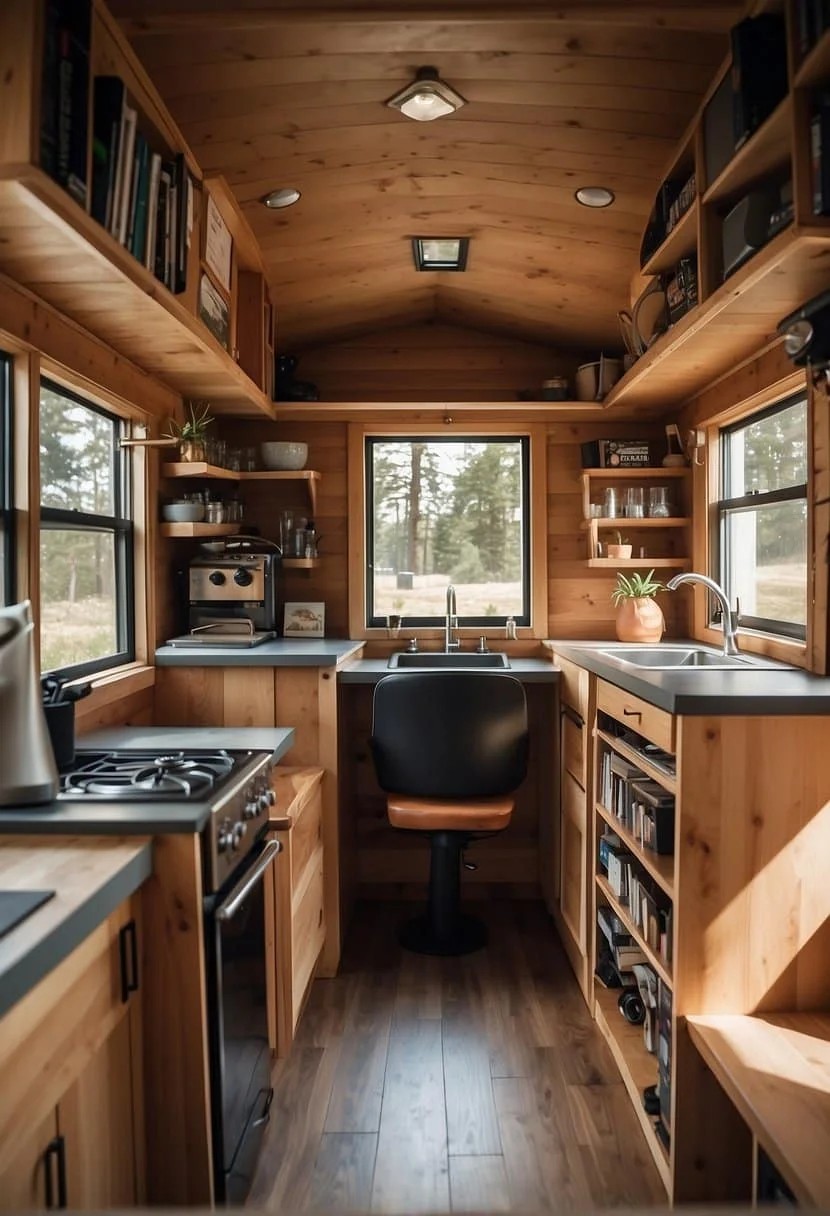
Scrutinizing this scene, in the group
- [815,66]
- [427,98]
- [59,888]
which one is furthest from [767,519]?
[59,888]

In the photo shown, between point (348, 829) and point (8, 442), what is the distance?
2030 mm

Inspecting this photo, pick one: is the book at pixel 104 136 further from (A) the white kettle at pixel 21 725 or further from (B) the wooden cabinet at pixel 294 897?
(B) the wooden cabinet at pixel 294 897

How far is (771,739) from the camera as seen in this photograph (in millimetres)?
1854

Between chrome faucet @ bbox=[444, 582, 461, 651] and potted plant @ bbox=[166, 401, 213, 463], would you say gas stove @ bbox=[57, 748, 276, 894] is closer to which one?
potted plant @ bbox=[166, 401, 213, 463]

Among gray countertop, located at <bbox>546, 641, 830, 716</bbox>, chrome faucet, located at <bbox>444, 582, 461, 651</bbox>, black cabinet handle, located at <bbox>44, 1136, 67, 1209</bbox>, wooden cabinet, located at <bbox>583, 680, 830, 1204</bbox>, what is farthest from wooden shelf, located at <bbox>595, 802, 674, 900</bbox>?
chrome faucet, located at <bbox>444, 582, 461, 651</bbox>

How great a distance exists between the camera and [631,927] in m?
2.28

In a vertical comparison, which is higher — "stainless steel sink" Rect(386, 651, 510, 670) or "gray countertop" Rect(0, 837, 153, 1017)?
"stainless steel sink" Rect(386, 651, 510, 670)

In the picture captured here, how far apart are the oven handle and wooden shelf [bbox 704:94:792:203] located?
74.9 inches

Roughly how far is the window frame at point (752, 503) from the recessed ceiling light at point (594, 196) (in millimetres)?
836

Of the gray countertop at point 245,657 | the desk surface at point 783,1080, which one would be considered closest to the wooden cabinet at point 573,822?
the gray countertop at point 245,657

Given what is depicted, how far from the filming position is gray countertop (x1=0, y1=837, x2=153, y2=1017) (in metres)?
1.07

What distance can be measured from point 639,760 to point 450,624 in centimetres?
163

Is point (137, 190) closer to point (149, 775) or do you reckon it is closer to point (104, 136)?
point (104, 136)

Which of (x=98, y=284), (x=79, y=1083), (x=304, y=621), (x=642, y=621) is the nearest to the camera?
(x=79, y=1083)
